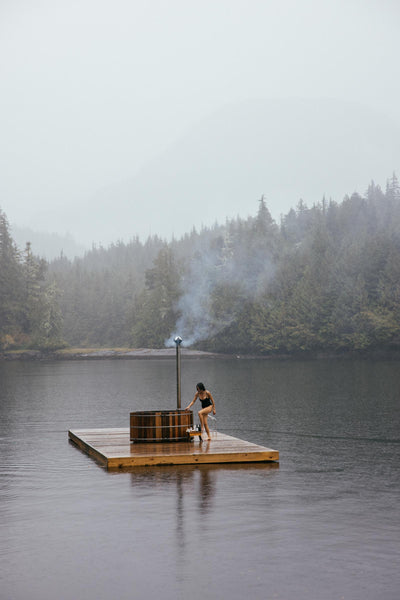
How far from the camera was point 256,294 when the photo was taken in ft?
459

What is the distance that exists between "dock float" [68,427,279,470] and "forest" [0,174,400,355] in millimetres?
97407

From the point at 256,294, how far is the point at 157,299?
63.4ft

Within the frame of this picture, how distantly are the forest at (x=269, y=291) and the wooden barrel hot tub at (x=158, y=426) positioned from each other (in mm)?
97207

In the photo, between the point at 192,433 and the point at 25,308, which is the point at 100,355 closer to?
the point at 25,308

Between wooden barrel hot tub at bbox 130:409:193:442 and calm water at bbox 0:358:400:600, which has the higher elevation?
wooden barrel hot tub at bbox 130:409:193:442

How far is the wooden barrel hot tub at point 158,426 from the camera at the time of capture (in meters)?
20.6

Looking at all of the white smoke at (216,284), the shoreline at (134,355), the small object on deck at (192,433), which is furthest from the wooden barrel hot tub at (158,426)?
the white smoke at (216,284)

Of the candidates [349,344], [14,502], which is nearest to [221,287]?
[349,344]

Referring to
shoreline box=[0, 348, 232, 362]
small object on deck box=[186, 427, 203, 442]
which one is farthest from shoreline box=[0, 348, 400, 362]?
small object on deck box=[186, 427, 203, 442]

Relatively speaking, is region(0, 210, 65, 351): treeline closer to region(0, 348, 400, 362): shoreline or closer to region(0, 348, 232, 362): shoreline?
region(0, 348, 232, 362): shoreline

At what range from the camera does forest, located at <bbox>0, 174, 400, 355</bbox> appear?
122 m

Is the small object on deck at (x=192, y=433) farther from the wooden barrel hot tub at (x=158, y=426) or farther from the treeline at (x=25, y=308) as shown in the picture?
the treeline at (x=25, y=308)

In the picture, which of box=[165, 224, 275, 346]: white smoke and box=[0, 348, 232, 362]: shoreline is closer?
box=[0, 348, 232, 362]: shoreline

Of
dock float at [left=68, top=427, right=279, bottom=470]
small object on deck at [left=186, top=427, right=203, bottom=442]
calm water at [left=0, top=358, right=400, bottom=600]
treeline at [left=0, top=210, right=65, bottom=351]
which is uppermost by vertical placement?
treeline at [left=0, top=210, right=65, bottom=351]
